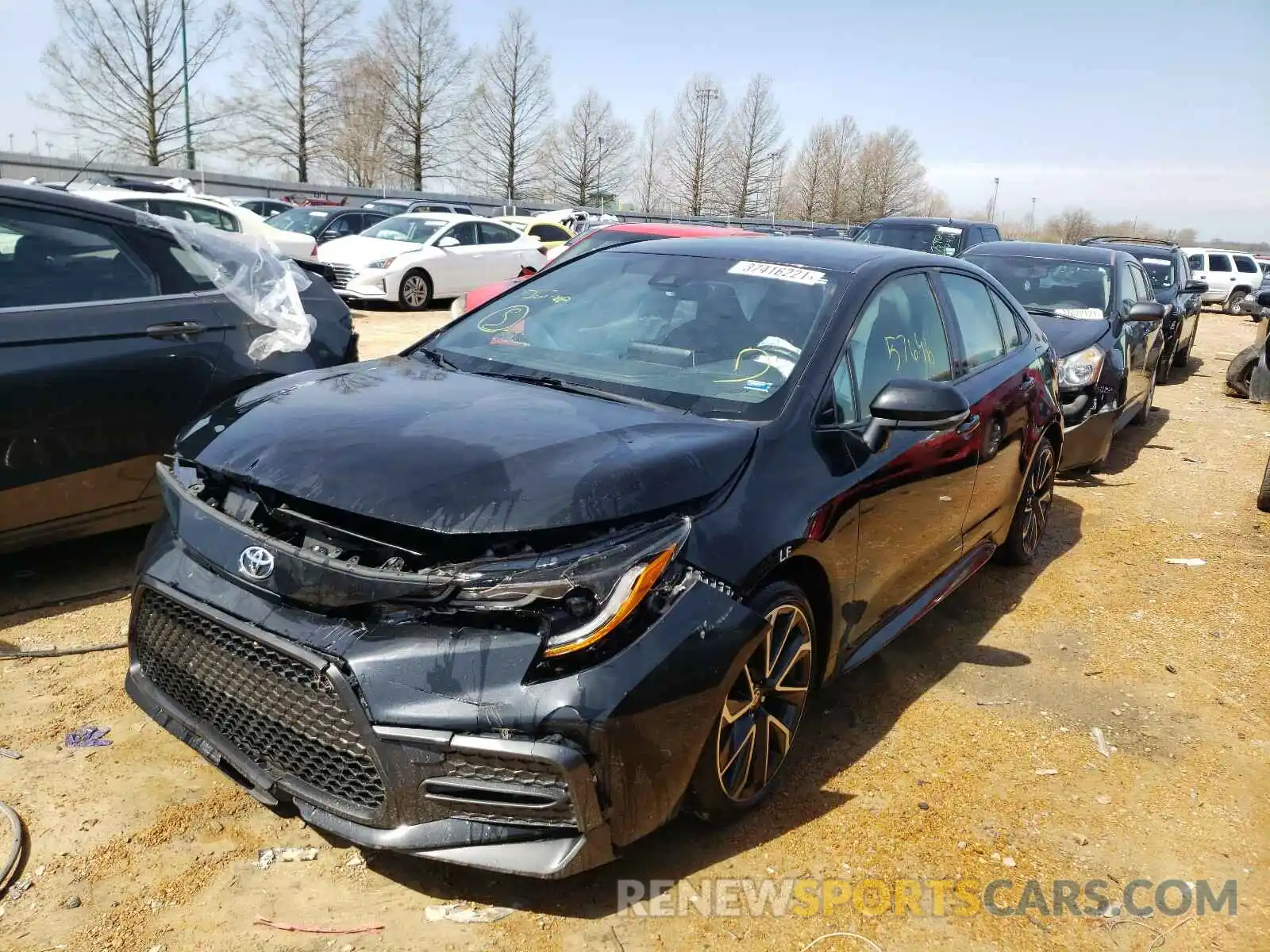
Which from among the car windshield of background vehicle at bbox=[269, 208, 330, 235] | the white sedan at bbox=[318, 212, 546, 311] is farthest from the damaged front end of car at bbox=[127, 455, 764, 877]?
the car windshield of background vehicle at bbox=[269, 208, 330, 235]

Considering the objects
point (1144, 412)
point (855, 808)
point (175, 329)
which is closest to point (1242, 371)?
point (1144, 412)

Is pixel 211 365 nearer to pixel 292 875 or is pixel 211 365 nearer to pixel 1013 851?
A: pixel 292 875

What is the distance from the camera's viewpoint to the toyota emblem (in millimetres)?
2424

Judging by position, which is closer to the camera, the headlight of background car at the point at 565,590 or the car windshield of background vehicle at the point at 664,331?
the headlight of background car at the point at 565,590

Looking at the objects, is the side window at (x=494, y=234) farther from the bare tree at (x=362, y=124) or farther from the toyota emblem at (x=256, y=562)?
the bare tree at (x=362, y=124)

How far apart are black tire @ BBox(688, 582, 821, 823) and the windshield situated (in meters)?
15.0

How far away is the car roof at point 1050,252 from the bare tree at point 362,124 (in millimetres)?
48165

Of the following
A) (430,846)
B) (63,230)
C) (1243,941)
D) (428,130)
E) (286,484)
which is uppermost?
(428,130)

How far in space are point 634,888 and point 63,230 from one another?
11.7 ft

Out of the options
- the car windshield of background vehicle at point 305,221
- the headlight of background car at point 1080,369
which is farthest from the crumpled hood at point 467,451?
the car windshield of background vehicle at point 305,221

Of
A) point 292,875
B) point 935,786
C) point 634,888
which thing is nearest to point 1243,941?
point 935,786

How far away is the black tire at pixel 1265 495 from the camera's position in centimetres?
673

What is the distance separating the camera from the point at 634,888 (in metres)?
2.62

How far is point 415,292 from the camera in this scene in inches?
634
